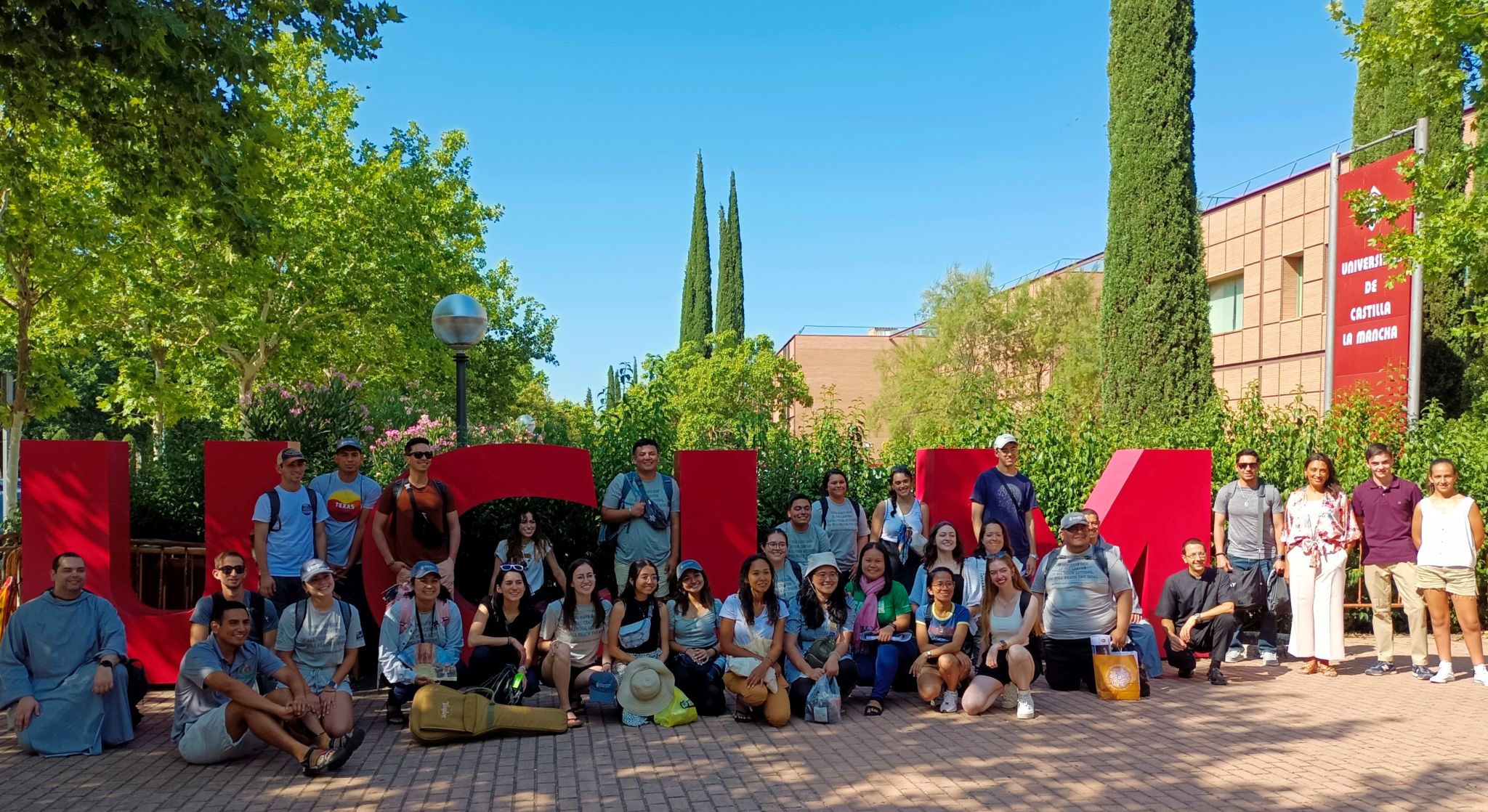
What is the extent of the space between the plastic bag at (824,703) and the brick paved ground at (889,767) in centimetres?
10

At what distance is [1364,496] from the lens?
8766 mm

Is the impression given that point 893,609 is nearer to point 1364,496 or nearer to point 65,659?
point 1364,496

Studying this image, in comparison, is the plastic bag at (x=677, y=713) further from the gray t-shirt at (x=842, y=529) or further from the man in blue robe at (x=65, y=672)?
the man in blue robe at (x=65, y=672)

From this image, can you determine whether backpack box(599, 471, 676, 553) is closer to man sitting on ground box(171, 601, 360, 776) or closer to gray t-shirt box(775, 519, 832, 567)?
gray t-shirt box(775, 519, 832, 567)

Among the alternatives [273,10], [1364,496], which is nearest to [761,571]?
[1364,496]

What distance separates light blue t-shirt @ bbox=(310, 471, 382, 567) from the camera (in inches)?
301

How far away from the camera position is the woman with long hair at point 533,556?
7676mm

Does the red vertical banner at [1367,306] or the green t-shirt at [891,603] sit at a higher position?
the red vertical banner at [1367,306]

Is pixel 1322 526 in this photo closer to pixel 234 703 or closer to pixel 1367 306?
pixel 1367 306

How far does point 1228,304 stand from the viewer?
31.2 m

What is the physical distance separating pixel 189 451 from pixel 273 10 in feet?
13.5

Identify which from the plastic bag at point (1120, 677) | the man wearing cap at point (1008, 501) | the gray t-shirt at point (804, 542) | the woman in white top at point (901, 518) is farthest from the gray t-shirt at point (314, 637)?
the plastic bag at point (1120, 677)

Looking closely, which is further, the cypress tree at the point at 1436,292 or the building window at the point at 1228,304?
the building window at the point at 1228,304

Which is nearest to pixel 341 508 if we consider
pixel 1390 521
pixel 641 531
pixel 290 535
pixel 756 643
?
pixel 290 535
